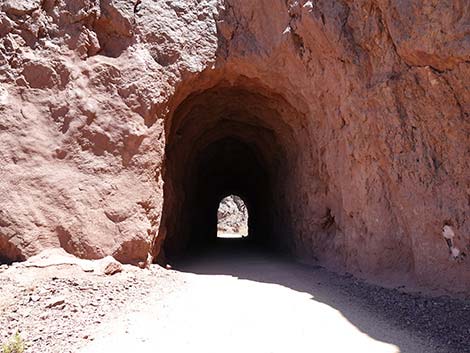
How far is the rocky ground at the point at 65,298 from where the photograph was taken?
401cm

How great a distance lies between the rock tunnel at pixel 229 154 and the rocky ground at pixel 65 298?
1.75 meters

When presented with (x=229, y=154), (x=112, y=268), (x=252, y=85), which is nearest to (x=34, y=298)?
(x=112, y=268)

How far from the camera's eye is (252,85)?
27.8 ft

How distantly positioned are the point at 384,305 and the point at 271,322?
1656mm

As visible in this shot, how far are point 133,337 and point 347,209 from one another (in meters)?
4.23

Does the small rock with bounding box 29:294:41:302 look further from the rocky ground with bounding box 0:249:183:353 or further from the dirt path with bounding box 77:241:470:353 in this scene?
the dirt path with bounding box 77:241:470:353

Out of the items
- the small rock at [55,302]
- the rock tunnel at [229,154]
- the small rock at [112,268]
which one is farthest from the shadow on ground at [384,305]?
the small rock at [55,302]

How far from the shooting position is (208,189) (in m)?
16.1

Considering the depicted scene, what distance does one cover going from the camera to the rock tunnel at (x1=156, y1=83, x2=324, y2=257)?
8.77 m

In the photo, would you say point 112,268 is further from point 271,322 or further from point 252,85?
point 252,85

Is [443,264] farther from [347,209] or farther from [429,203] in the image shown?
[347,209]

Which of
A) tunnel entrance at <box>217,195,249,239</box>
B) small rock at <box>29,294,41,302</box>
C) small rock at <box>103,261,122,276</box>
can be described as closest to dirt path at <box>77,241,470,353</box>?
small rock at <box>103,261,122,276</box>

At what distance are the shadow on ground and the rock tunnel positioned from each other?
2404 millimetres

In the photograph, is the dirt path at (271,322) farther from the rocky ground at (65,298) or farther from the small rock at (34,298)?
the small rock at (34,298)
